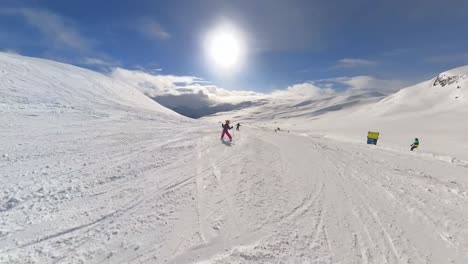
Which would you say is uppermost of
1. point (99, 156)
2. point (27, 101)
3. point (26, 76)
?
point (26, 76)

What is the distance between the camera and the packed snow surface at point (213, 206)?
479 cm

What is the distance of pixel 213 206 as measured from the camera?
6594mm

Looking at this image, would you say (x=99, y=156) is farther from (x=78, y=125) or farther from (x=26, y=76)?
(x=26, y=76)

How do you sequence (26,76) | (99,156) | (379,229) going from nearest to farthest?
1. (379,229)
2. (99,156)
3. (26,76)

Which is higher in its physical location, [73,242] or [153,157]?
[153,157]

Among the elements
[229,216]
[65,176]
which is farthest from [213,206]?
[65,176]

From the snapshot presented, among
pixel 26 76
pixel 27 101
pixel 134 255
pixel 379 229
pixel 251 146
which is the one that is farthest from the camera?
pixel 26 76

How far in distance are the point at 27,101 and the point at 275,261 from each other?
2388 cm

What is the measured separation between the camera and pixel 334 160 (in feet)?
42.5

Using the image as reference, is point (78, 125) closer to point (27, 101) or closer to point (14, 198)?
point (27, 101)

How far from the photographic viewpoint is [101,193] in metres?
6.90

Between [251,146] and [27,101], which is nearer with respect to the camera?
[251,146]

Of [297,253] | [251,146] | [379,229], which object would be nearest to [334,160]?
[251,146]

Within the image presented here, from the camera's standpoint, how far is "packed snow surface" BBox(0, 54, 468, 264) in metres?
4.79
